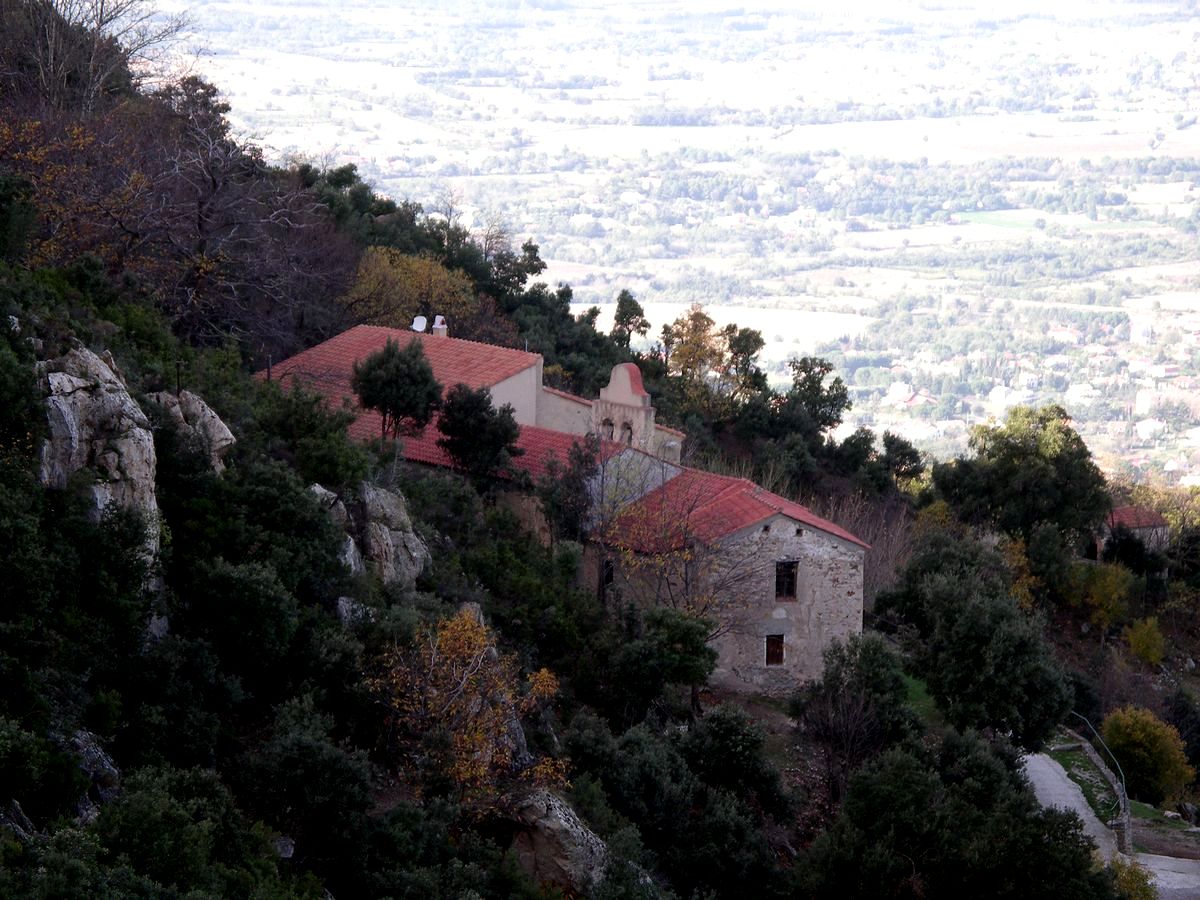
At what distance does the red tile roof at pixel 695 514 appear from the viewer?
1110 inches

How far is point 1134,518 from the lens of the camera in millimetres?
53125

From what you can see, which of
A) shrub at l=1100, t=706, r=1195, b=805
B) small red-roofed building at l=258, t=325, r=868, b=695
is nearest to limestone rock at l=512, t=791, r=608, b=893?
small red-roofed building at l=258, t=325, r=868, b=695

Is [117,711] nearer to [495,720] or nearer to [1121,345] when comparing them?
[495,720]

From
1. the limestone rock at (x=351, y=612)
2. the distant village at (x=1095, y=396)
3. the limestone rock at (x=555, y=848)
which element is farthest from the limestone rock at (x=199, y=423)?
the distant village at (x=1095, y=396)

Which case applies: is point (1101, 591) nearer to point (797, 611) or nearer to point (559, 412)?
point (559, 412)

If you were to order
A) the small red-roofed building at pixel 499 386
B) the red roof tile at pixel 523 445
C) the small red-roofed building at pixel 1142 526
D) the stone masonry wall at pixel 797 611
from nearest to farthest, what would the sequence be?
the stone masonry wall at pixel 797 611
the red roof tile at pixel 523 445
the small red-roofed building at pixel 499 386
the small red-roofed building at pixel 1142 526

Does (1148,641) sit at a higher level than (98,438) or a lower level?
lower

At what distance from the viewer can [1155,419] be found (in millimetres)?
137625

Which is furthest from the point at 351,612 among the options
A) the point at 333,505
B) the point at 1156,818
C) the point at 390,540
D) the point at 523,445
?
the point at 1156,818

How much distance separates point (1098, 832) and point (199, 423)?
16.1m

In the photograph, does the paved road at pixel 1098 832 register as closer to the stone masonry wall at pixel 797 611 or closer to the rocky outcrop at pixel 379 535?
the stone masonry wall at pixel 797 611

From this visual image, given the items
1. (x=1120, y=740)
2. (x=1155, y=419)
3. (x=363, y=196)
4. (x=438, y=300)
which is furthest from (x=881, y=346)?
(x=1120, y=740)

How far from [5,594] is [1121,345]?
6145 inches

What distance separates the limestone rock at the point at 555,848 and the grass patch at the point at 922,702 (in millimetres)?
11816
